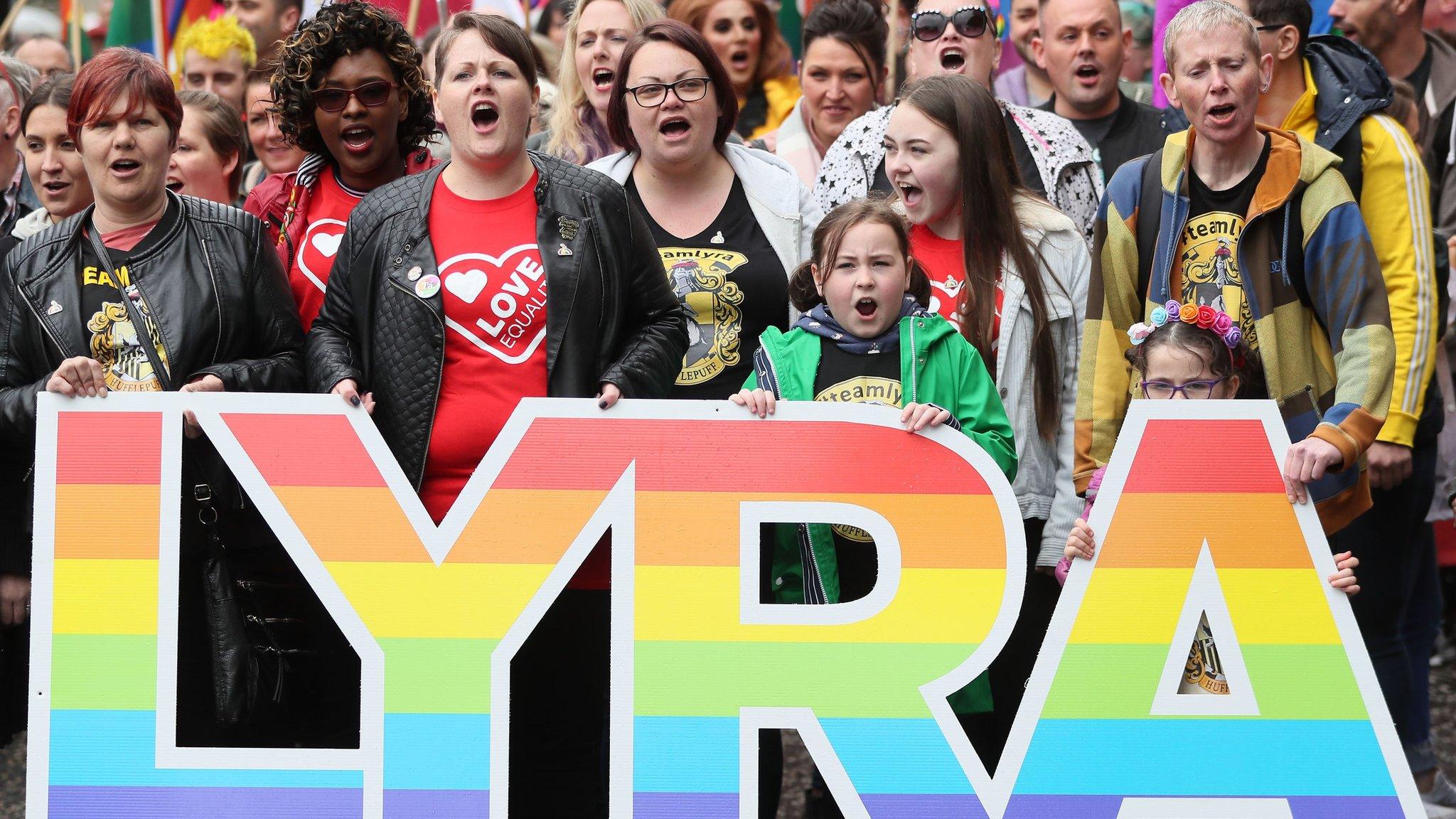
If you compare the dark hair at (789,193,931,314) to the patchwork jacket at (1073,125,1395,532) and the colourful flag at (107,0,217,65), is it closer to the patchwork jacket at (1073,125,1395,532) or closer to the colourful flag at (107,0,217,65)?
the patchwork jacket at (1073,125,1395,532)

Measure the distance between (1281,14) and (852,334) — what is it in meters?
1.66

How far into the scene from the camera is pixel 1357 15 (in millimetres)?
6184

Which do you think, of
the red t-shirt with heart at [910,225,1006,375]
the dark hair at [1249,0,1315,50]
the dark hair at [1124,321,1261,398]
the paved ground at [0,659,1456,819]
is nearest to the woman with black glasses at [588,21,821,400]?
the red t-shirt with heart at [910,225,1006,375]

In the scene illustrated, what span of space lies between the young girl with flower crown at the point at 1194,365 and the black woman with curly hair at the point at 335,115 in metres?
2.05

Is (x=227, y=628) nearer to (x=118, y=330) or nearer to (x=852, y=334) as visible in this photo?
(x=118, y=330)

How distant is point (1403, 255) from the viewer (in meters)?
4.33

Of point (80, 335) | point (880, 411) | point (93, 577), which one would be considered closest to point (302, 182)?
point (80, 335)

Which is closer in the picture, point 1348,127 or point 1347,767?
point 1347,767

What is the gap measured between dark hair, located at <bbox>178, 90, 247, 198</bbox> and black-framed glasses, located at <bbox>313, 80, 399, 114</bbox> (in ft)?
3.44

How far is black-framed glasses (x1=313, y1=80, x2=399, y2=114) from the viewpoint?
14.7ft

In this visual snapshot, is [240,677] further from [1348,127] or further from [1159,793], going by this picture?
[1348,127]

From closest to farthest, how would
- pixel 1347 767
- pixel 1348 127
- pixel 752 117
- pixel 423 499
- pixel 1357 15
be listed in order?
pixel 1347 767 → pixel 423 499 → pixel 1348 127 → pixel 1357 15 → pixel 752 117

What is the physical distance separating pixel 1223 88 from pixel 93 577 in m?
2.92

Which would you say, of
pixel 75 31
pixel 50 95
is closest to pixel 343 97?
pixel 50 95
